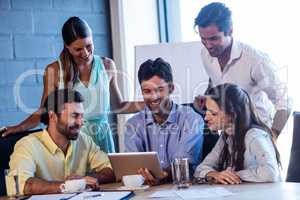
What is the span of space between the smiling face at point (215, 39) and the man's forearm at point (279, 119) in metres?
0.40

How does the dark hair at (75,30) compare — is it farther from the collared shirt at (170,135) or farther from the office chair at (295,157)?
the office chair at (295,157)

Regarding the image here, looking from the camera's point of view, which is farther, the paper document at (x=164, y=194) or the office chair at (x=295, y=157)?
the office chair at (x=295, y=157)

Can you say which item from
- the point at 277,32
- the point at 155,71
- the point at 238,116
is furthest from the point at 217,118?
the point at 277,32

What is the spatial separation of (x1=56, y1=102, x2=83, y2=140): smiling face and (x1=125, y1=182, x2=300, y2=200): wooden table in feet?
1.57

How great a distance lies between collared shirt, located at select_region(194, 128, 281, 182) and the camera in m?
1.98

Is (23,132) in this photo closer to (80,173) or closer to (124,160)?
(80,173)

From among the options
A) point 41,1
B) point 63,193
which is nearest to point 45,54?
point 41,1

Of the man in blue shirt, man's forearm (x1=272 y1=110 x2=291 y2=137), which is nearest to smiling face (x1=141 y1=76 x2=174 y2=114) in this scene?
the man in blue shirt

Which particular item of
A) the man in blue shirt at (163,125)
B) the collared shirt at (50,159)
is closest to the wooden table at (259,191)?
the man in blue shirt at (163,125)

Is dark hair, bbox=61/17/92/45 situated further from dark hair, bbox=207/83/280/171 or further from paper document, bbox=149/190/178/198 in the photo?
paper document, bbox=149/190/178/198

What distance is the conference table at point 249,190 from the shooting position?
67.7 inches

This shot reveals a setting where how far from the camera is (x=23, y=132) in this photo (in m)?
2.50

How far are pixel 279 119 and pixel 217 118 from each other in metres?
0.45

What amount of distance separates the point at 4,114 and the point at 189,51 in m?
1.12
